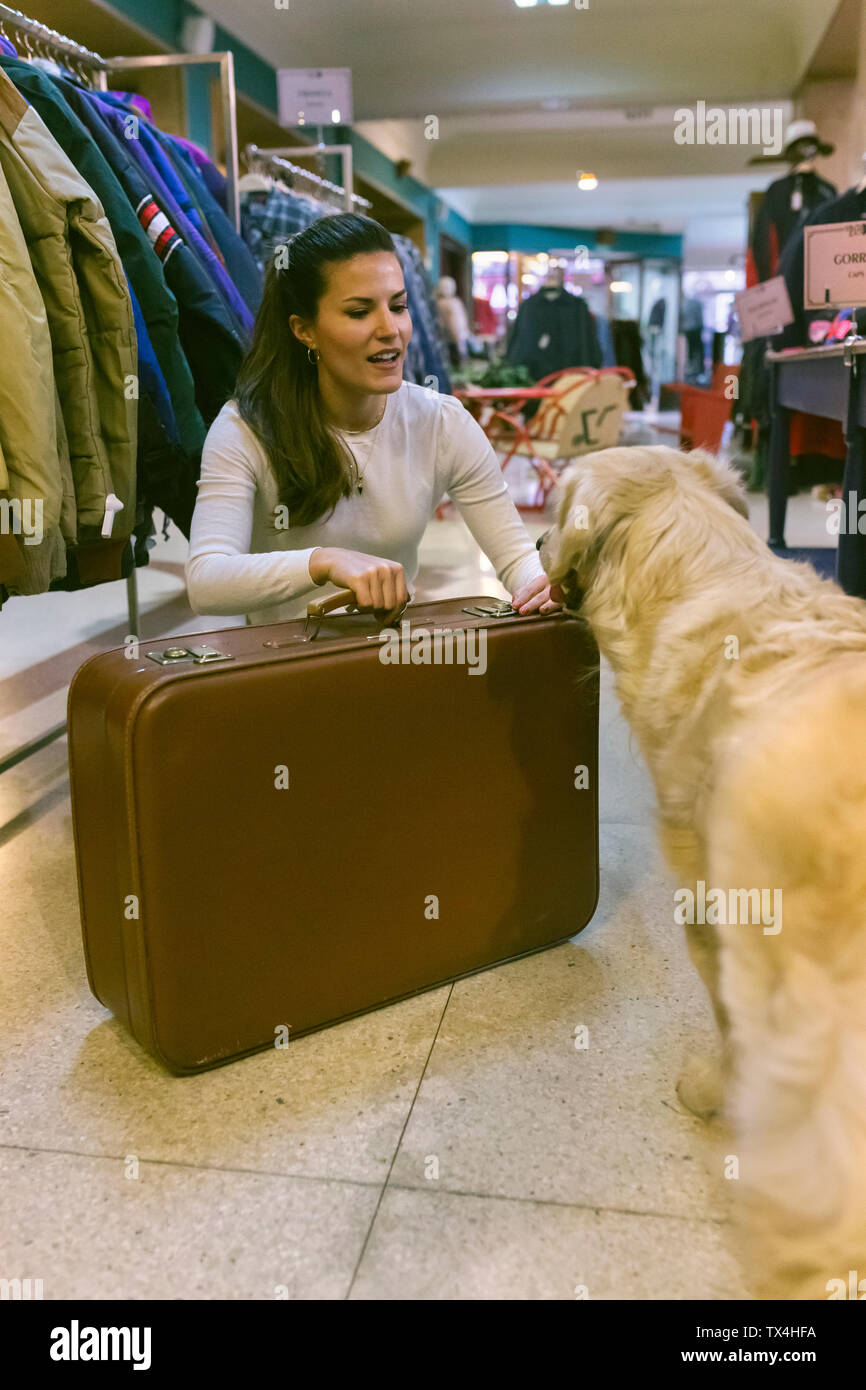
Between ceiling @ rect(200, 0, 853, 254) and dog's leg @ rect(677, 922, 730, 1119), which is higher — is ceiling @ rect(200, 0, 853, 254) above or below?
above

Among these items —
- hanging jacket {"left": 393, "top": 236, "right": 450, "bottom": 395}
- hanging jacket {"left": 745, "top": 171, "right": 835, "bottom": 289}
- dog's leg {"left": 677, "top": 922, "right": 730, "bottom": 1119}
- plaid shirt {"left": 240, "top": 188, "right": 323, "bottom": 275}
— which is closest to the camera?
dog's leg {"left": 677, "top": 922, "right": 730, "bottom": 1119}

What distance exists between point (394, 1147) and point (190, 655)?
65 cm

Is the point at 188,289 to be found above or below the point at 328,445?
above

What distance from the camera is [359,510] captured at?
1804 millimetres

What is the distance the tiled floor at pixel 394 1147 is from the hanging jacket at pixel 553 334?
8.90 m

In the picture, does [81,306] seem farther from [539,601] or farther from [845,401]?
[845,401]

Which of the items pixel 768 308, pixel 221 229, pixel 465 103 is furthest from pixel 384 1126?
pixel 465 103

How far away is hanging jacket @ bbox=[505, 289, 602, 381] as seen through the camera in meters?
9.65

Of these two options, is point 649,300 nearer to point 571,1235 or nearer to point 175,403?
point 175,403

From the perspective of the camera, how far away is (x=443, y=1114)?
1227mm

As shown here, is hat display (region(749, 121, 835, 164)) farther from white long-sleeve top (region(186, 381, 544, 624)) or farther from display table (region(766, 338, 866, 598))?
white long-sleeve top (region(186, 381, 544, 624))

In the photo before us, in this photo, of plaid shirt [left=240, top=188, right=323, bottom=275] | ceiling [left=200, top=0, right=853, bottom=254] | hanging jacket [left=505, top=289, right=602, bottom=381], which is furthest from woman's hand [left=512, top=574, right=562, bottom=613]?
hanging jacket [left=505, top=289, right=602, bottom=381]

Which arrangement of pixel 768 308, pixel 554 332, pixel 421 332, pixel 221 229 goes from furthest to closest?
1. pixel 554 332
2. pixel 421 332
3. pixel 768 308
4. pixel 221 229

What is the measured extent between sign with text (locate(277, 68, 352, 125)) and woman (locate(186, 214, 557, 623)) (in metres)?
3.07
